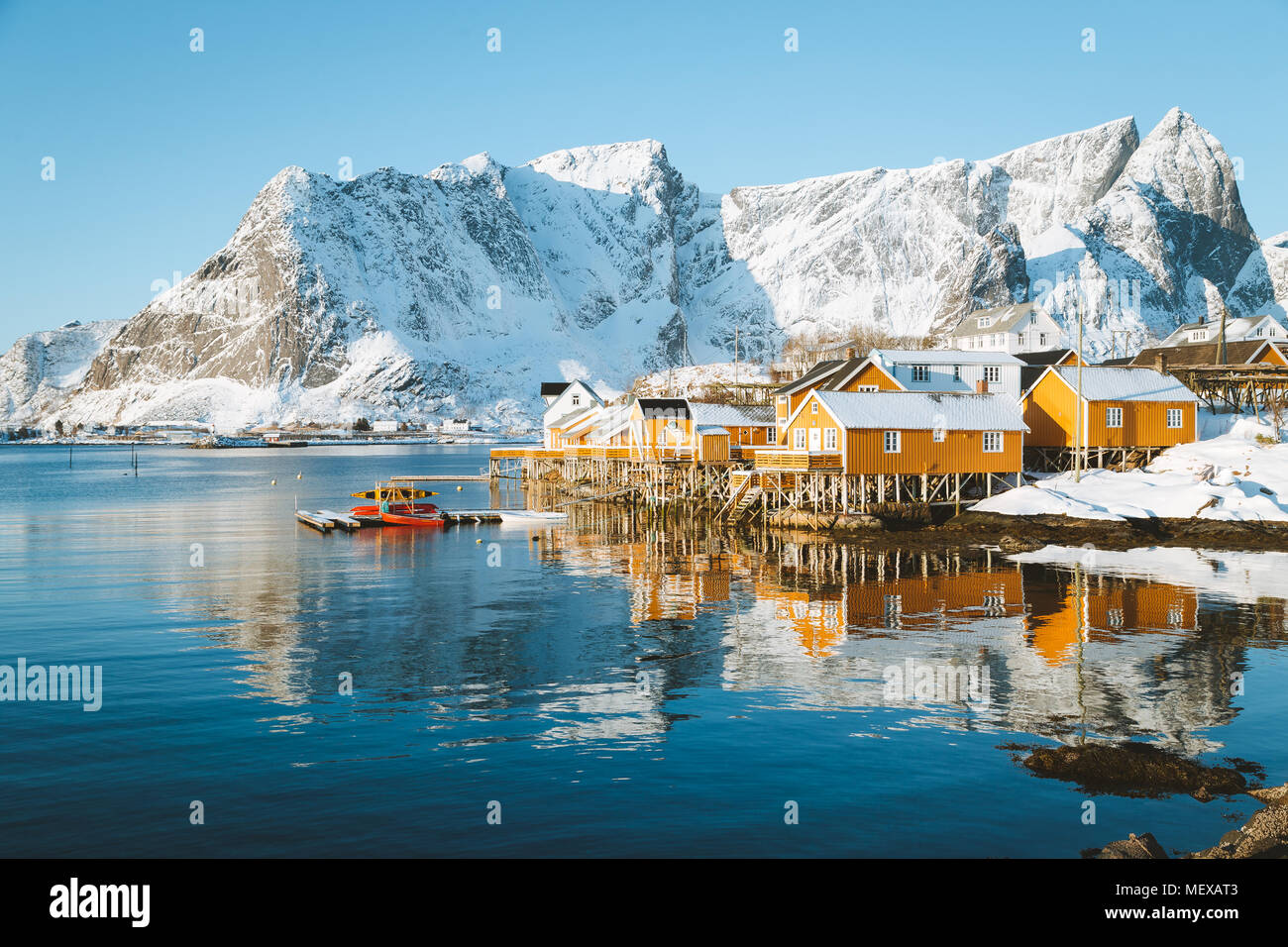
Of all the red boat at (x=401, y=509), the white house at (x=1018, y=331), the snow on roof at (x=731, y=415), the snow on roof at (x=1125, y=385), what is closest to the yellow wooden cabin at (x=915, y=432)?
the snow on roof at (x=1125, y=385)

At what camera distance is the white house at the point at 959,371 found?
63875 mm

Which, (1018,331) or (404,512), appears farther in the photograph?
(1018,331)

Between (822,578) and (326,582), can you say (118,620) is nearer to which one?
(326,582)

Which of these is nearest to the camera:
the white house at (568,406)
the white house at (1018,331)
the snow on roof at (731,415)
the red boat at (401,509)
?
the red boat at (401,509)

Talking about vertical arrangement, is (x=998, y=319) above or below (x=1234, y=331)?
above

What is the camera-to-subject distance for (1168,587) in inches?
1359

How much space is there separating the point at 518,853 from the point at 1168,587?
2837 centimetres

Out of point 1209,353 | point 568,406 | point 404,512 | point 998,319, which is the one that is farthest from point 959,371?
point 568,406

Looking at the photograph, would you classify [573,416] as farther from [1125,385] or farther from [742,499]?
[1125,385]

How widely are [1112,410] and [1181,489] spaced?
10.1 meters

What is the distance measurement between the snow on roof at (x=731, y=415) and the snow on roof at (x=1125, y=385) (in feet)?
64.9

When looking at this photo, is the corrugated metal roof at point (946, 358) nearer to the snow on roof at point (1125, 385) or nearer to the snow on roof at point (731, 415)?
the snow on roof at point (1125, 385)

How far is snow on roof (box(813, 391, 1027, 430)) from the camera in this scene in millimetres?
53312

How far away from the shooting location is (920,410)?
179 feet
